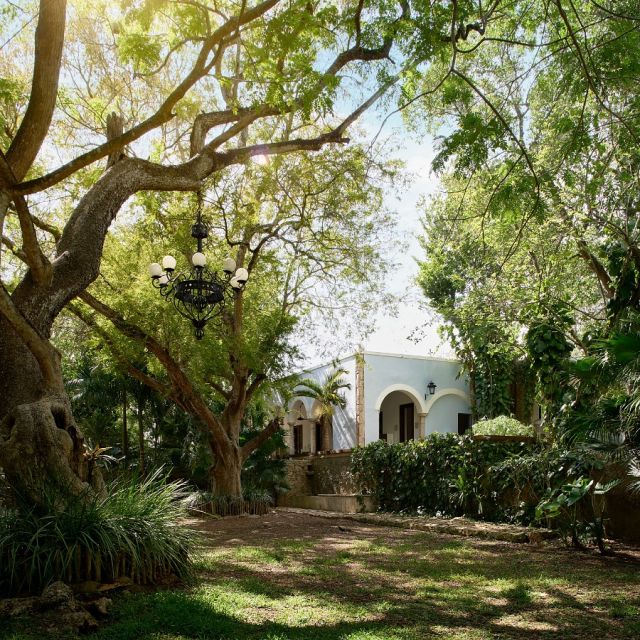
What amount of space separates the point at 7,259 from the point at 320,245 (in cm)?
650

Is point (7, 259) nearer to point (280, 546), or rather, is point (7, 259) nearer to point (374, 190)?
point (374, 190)

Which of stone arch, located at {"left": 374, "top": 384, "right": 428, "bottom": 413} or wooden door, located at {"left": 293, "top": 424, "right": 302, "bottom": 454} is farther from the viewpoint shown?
wooden door, located at {"left": 293, "top": 424, "right": 302, "bottom": 454}

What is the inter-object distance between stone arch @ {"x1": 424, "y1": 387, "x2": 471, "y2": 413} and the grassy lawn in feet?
48.3

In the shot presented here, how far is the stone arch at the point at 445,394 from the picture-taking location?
75.6 feet

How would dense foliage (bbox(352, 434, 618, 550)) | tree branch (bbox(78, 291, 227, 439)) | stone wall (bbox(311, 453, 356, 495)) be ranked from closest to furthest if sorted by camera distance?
dense foliage (bbox(352, 434, 618, 550)), tree branch (bbox(78, 291, 227, 439)), stone wall (bbox(311, 453, 356, 495))

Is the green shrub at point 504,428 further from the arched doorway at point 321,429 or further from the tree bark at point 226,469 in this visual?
the arched doorway at point 321,429

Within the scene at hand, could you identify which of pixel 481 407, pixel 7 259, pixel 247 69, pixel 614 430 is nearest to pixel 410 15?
pixel 247 69

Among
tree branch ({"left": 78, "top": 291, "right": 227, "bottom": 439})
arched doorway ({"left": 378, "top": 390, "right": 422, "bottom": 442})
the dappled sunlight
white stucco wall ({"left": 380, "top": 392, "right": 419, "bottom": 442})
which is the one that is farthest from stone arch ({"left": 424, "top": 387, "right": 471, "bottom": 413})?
the dappled sunlight

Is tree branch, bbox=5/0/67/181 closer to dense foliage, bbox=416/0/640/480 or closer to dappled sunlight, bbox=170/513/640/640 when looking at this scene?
dense foliage, bbox=416/0/640/480

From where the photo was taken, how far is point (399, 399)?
25422 mm

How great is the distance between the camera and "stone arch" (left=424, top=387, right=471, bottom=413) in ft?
75.6

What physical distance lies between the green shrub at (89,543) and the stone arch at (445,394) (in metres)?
18.1

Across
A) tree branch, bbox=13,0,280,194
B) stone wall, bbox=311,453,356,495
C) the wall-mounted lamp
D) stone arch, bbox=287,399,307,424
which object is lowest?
stone wall, bbox=311,453,356,495

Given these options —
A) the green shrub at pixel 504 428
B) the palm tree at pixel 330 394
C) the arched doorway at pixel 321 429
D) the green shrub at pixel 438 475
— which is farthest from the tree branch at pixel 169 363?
the arched doorway at pixel 321 429
